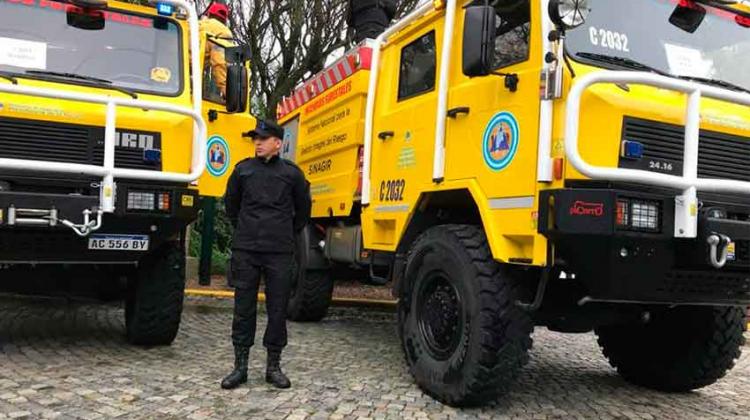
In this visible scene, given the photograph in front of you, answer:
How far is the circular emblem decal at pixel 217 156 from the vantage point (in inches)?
220

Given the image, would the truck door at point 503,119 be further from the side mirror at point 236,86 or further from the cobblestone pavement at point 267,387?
the side mirror at point 236,86

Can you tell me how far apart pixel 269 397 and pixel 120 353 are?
1697 mm

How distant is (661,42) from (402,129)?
200 cm

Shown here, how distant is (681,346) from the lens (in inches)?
190

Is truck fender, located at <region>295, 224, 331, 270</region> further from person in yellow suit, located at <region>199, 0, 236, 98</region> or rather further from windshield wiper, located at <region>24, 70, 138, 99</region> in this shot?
windshield wiper, located at <region>24, 70, 138, 99</region>

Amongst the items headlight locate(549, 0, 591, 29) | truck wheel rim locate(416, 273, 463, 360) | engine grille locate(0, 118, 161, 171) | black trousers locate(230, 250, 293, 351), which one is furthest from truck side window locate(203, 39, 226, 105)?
headlight locate(549, 0, 591, 29)

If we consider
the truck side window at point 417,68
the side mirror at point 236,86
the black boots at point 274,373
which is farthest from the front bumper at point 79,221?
the truck side window at point 417,68

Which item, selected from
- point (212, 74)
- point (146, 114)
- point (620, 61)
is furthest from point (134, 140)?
point (620, 61)

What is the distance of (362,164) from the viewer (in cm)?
608

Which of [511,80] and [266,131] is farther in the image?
[266,131]

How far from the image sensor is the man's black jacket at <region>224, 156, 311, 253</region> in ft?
14.9

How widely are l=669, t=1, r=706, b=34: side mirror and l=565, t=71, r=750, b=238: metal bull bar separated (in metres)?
0.74

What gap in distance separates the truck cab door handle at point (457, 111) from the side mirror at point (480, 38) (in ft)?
1.93

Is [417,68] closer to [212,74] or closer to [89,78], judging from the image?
[212,74]
